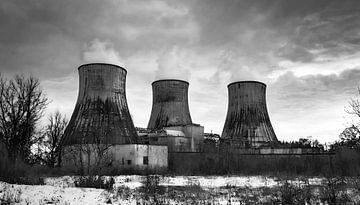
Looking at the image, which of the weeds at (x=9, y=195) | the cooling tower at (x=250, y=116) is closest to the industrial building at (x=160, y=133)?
the cooling tower at (x=250, y=116)

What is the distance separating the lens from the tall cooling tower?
2172 cm

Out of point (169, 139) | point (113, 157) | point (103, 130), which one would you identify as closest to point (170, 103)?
point (169, 139)

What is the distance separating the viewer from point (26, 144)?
1558 cm

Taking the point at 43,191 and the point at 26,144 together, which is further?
the point at 26,144

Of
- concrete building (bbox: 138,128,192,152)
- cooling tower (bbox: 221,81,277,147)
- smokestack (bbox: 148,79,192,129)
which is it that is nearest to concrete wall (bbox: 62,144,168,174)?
concrete building (bbox: 138,128,192,152)

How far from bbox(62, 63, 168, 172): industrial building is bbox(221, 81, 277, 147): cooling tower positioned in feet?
23.0

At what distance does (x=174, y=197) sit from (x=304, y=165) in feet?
53.4

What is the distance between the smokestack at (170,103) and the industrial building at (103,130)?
5192 mm

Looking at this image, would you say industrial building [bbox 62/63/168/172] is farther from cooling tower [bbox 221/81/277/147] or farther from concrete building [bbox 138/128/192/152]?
cooling tower [bbox 221/81/277/147]

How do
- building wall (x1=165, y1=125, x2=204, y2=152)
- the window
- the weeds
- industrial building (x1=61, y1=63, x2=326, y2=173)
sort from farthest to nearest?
building wall (x1=165, y1=125, x2=204, y2=152), the window, industrial building (x1=61, y1=63, x2=326, y2=173), the weeds

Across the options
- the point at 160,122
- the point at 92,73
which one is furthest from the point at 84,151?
the point at 160,122

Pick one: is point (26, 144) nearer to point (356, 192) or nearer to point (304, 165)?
point (356, 192)

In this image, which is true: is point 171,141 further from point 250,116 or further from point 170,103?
point 250,116

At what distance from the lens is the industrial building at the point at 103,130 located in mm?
21359
